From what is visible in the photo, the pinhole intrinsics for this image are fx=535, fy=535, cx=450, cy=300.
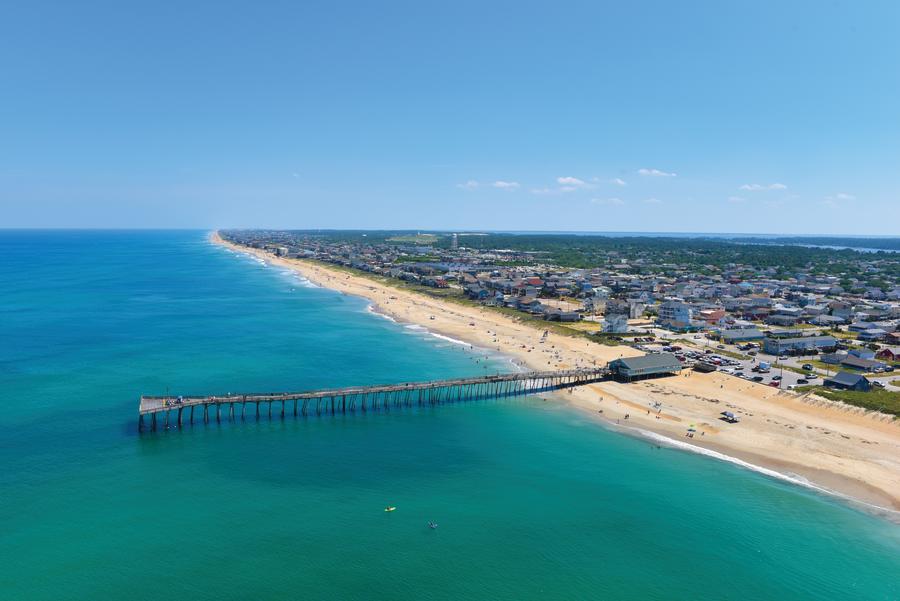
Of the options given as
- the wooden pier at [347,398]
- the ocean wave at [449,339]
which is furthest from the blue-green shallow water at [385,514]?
the ocean wave at [449,339]

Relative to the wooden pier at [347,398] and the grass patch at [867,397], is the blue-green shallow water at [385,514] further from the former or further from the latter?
the grass patch at [867,397]

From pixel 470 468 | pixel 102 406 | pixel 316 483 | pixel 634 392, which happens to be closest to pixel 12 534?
pixel 316 483

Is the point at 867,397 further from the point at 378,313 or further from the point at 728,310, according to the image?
the point at 378,313

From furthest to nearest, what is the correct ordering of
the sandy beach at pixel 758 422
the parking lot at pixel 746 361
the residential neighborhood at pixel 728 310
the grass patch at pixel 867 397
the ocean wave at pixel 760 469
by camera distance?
the residential neighborhood at pixel 728 310
the parking lot at pixel 746 361
the grass patch at pixel 867 397
the sandy beach at pixel 758 422
the ocean wave at pixel 760 469

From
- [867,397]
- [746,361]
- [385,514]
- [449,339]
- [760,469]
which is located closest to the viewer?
[385,514]

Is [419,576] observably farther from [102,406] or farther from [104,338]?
[104,338]

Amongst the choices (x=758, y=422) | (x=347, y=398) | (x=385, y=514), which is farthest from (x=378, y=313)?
(x=385, y=514)
